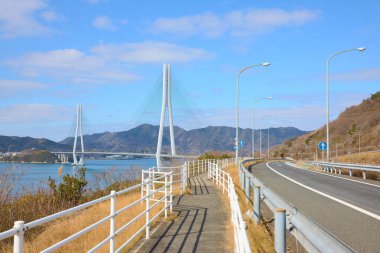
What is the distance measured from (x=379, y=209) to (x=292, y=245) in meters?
4.25

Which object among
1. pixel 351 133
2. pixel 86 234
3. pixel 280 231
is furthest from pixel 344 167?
pixel 351 133

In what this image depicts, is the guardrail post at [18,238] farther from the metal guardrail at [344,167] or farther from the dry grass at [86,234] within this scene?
the metal guardrail at [344,167]

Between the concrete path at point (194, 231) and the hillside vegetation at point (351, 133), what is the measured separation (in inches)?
2324

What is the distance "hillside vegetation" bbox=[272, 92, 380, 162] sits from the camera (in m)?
77.2

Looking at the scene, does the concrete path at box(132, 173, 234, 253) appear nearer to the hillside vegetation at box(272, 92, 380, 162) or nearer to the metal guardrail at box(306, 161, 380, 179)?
the metal guardrail at box(306, 161, 380, 179)

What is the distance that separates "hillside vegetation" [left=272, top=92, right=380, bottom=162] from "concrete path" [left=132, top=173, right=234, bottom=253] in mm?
59034

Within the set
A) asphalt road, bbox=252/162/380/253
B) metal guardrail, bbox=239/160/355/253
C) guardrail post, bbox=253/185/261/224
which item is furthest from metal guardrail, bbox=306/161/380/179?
metal guardrail, bbox=239/160/355/253

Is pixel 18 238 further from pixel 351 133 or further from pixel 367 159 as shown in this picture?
pixel 351 133

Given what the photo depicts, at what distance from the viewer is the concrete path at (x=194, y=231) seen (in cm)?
859

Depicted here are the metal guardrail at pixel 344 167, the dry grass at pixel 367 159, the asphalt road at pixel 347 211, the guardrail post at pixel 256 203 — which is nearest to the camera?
the asphalt road at pixel 347 211

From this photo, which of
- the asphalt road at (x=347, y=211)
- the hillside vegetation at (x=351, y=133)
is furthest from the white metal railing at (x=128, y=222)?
the hillside vegetation at (x=351, y=133)

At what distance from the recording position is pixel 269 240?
345 inches

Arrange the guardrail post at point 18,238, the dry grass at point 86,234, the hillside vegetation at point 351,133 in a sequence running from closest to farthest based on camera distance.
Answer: the guardrail post at point 18,238, the dry grass at point 86,234, the hillside vegetation at point 351,133

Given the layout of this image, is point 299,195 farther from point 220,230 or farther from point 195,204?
point 220,230
